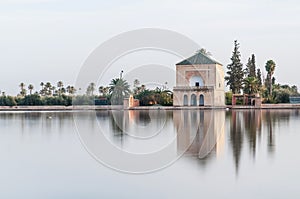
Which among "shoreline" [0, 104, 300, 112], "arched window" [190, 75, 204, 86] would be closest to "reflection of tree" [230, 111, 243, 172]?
"shoreline" [0, 104, 300, 112]

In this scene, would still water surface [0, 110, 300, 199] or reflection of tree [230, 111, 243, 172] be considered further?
reflection of tree [230, 111, 243, 172]

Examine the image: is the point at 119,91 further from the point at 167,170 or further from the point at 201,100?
the point at 167,170

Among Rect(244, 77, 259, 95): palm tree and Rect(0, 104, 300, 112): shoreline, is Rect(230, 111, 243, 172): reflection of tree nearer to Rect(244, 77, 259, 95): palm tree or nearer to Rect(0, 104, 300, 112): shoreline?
Rect(0, 104, 300, 112): shoreline

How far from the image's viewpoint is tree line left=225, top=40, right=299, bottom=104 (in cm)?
4022

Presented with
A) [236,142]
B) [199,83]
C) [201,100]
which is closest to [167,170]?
[236,142]

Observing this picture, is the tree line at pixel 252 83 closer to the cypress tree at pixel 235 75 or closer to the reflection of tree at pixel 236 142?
the cypress tree at pixel 235 75

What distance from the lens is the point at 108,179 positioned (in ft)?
26.2

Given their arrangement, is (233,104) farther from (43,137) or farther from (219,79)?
(43,137)

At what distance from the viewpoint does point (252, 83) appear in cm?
3984

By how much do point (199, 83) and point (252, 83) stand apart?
5213 mm

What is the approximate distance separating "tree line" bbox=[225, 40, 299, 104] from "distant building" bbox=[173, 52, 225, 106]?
0.96 m

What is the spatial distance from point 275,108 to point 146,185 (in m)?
32.6

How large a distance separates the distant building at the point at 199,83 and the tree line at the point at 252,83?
0.96 meters

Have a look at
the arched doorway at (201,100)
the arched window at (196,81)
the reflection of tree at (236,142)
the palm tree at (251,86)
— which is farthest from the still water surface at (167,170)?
the arched window at (196,81)
